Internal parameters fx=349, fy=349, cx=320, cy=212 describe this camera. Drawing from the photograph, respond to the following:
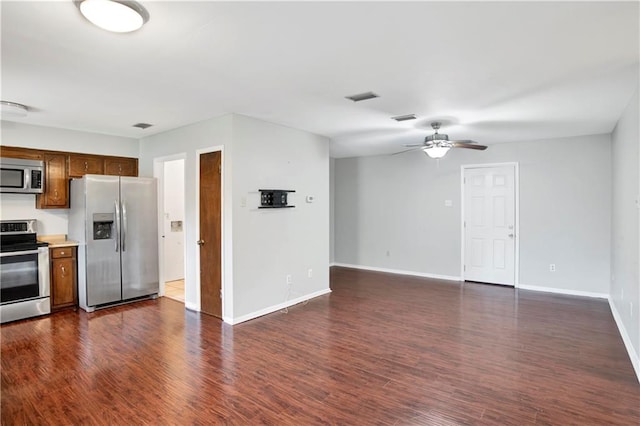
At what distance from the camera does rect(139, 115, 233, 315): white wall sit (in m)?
4.27

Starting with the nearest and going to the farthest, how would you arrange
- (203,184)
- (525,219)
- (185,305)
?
(203,184), (185,305), (525,219)

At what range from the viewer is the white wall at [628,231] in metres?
3.15

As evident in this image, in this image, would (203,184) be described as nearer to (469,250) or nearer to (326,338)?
(326,338)

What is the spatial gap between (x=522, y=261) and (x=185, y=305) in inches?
219

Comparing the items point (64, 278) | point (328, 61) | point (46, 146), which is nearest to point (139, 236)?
point (64, 278)

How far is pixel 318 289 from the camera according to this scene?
5.59 metres

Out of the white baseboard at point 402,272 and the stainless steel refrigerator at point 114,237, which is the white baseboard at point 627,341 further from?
the stainless steel refrigerator at point 114,237

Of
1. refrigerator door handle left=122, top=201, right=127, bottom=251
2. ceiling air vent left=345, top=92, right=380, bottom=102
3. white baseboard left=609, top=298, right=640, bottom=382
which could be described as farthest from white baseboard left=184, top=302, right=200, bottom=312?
white baseboard left=609, top=298, right=640, bottom=382

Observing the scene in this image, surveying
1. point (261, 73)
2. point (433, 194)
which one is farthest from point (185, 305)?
point (433, 194)

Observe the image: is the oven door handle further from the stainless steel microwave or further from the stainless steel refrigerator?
the stainless steel microwave

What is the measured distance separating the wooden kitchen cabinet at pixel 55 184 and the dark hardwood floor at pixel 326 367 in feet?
5.05


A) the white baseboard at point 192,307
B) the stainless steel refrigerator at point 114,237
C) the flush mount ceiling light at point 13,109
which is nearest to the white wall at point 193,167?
the white baseboard at point 192,307

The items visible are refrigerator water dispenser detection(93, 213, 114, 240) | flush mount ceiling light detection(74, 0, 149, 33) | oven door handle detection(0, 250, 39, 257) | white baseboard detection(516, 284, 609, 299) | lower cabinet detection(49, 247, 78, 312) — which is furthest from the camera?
white baseboard detection(516, 284, 609, 299)

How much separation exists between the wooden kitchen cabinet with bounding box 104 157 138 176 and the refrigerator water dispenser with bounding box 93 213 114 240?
0.93m
